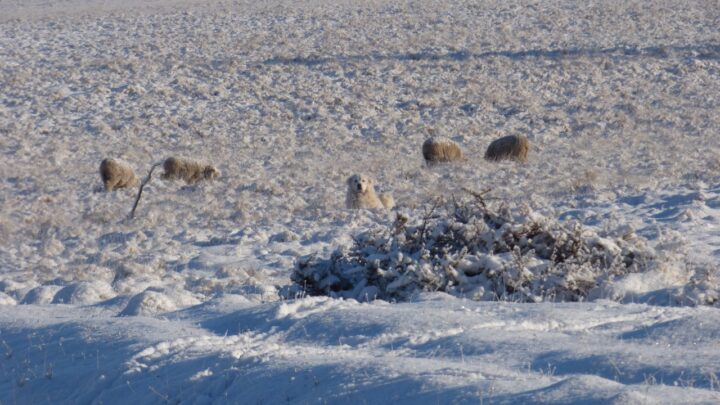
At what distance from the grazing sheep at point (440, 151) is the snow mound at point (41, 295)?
8.37 metres

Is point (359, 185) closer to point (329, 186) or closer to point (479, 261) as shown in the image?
point (329, 186)

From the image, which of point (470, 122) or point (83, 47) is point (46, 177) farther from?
point (83, 47)

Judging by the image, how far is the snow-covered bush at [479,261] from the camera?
21.2ft

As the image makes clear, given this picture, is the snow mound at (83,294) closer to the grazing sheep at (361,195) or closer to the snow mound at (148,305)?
the snow mound at (148,305)

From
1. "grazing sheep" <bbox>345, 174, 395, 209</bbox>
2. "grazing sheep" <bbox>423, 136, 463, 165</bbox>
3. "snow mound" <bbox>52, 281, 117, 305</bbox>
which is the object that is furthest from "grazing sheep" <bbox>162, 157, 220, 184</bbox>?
"snow mound" <bbox>52, 281, 117, 305</bbox>

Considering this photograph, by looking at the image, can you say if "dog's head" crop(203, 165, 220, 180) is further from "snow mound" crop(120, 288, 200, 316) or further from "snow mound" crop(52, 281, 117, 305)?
"snow mound" crop(120, 288, 200, 316)

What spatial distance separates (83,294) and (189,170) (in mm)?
6748

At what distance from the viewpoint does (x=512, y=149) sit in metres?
15.0

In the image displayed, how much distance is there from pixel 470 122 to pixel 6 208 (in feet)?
31.4

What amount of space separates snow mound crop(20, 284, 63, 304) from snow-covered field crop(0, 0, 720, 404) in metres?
0.03

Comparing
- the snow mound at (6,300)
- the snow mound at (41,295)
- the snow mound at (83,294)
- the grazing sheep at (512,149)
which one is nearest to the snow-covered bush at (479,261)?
the snow mound at (83,294)

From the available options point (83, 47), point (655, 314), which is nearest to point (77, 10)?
point (83, 47)

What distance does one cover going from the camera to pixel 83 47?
84.0ft

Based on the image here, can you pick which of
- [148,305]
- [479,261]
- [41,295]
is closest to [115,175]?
[41,295]
